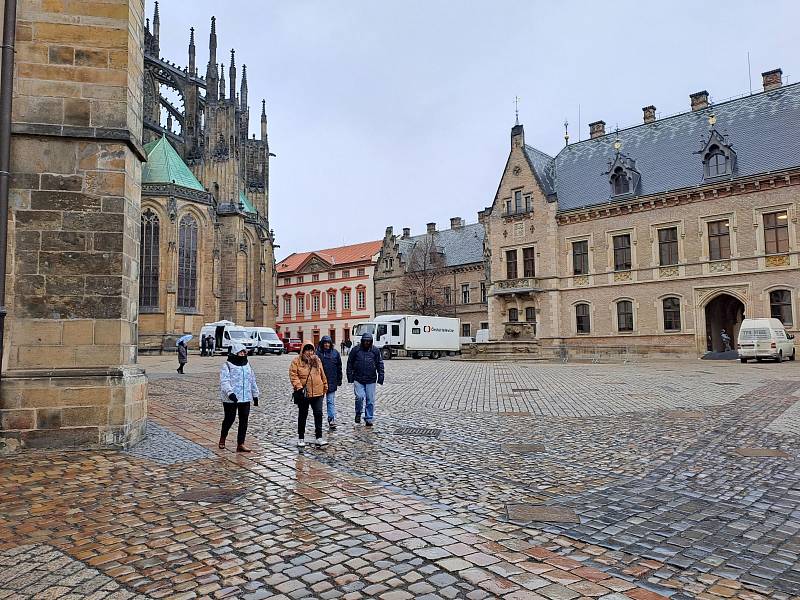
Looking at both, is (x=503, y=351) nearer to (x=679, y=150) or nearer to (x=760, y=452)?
(x=679, y=150)

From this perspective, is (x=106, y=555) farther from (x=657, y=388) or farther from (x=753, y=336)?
(x=753, y=336)

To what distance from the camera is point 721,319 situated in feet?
120

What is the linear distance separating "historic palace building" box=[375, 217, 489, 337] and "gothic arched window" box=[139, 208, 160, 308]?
24385mm

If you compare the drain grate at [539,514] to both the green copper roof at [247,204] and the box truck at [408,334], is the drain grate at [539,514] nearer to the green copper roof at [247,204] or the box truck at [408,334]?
the box truck at [408,334]

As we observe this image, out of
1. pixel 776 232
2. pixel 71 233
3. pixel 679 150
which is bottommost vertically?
pixel 71 233

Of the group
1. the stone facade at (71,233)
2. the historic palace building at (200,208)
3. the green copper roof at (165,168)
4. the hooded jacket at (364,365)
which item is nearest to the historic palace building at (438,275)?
the historic palace building at (200,208)

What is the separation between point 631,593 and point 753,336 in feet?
94.0

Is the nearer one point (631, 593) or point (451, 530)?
point (631, 593)

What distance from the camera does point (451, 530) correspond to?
4395 mm

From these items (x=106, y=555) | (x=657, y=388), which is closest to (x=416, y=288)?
(x=657, y=388)

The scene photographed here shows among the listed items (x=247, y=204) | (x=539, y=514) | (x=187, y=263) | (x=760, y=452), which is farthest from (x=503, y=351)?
(x=247, y=204)

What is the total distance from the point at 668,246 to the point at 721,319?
598 cm

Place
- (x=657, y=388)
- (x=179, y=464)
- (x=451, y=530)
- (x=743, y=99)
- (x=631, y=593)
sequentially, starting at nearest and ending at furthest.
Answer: (x=631, y=593) < (x=451, y=530) < (x=179, y=464) < (x=657, y=388) < (x=743, y=99)

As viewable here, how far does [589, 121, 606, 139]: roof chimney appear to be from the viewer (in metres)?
43.7
